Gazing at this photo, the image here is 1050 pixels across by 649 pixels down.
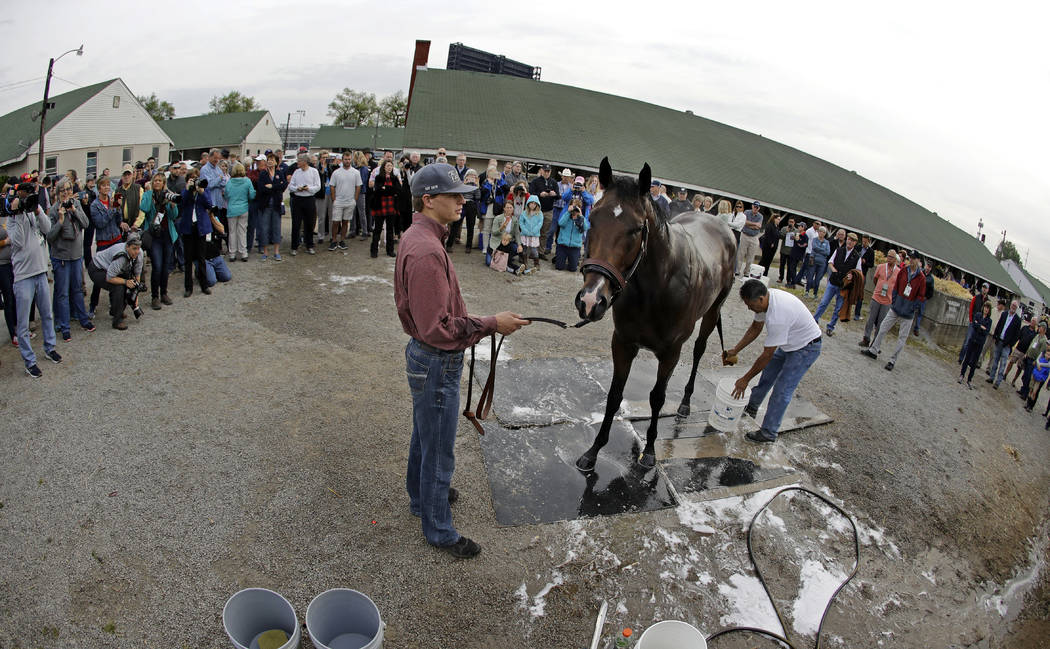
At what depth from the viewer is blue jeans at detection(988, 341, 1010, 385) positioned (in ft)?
33.6

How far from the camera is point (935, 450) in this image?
20.5ft

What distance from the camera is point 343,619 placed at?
295 cm

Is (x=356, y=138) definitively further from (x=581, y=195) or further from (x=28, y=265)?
(x=28, y=265)

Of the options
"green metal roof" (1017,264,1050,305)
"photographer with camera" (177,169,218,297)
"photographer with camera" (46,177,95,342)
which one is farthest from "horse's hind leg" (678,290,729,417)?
"green metal roof" (1017,264,1050,305)

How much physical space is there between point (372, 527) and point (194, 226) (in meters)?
6.39

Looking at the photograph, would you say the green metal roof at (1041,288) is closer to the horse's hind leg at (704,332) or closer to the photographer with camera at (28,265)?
the horse's hind leg at (704,332)

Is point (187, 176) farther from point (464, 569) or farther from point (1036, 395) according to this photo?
point (1036, 395)

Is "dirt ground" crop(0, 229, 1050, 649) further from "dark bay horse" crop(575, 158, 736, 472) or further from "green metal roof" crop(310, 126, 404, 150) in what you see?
"green metal roof" crop(310, 126, 404, 150)

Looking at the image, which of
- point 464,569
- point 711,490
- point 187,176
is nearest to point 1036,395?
point 711,490

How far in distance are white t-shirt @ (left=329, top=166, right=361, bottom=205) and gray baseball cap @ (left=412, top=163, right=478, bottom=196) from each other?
8374 millimetres

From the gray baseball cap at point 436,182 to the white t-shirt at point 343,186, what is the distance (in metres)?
8.37

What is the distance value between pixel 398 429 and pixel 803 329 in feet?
13.5

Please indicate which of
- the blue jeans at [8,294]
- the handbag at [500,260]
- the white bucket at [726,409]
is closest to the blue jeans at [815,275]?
the handbag at [500,260]

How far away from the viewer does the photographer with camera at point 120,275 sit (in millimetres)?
6684
